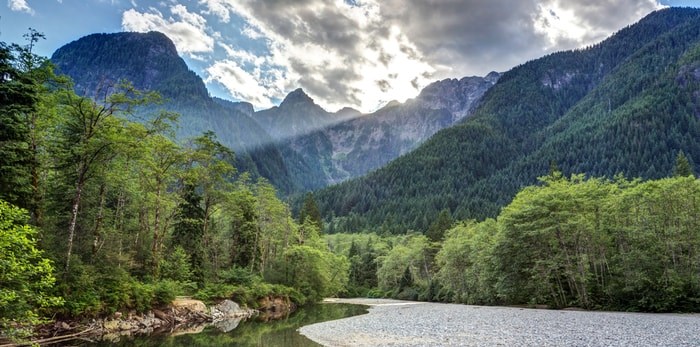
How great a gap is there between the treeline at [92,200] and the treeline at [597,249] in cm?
2887

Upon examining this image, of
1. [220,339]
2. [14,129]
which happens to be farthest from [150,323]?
[14,129]

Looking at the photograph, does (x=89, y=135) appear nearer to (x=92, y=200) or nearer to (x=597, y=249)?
(x=92, y=200)

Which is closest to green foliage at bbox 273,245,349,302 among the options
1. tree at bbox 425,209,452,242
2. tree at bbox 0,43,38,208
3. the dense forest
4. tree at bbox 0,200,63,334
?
the dense forest

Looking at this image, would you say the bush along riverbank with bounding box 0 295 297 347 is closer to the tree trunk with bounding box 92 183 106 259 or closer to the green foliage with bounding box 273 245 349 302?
the tree trunk with bounding box 92 183 106 259

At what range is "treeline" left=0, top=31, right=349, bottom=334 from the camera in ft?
59.7

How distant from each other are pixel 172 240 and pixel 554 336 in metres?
37.6

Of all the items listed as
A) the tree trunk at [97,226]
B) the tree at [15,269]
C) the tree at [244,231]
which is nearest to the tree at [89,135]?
the tree trunk at [97,226]

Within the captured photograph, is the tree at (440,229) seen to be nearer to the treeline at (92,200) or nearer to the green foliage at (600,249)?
the green foliage at (600,249)

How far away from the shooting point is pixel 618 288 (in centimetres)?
3466

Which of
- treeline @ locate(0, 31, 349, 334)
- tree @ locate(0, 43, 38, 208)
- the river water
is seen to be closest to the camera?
treeline @ locate(0, 31, 349, 334)

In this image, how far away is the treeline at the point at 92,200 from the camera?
59.7ft

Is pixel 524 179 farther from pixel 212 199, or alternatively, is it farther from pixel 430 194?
pixel 212 199

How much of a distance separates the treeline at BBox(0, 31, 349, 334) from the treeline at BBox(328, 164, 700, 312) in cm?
2887

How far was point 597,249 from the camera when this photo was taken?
134 ft
